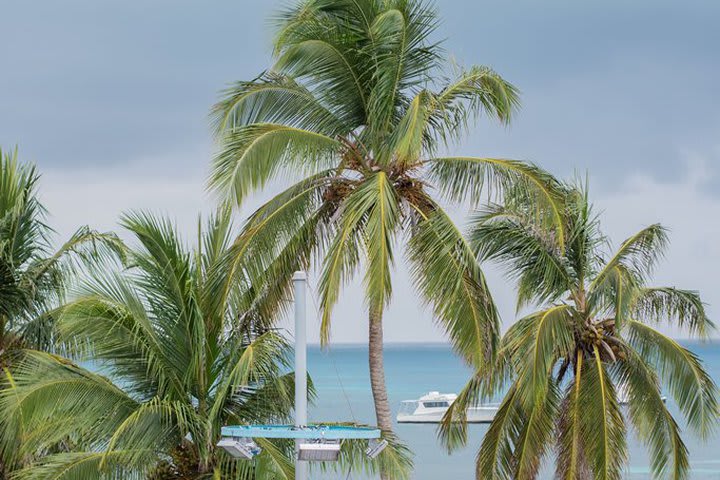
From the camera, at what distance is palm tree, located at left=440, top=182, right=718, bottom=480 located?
18.4m

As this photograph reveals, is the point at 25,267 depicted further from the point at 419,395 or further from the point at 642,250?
the point at 419,395

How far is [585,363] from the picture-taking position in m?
19.0

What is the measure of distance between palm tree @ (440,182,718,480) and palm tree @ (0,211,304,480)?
14.7ft

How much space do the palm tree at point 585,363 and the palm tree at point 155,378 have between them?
449 cm

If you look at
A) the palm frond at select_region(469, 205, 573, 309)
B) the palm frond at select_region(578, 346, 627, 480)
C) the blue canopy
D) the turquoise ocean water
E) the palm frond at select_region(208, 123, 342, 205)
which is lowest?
the turquoise ocean water

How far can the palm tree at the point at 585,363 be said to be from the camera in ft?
60.4

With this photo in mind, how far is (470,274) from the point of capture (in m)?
15.7

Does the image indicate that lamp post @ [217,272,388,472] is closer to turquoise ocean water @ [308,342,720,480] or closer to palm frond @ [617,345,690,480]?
turquoise ocean water @ [308,342,720,480]

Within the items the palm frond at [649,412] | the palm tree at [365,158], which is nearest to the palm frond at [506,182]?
the palm tree at [365,158]

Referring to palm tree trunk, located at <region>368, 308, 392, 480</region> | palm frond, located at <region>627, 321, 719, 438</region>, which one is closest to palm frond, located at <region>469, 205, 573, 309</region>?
palm frond, located at <region>627, 321, 719, 438</region>

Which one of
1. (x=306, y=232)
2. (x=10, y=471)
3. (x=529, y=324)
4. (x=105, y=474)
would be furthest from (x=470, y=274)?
(x=10, y=471)

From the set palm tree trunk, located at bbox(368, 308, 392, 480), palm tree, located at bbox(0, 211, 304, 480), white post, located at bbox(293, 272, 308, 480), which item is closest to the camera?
white post, located at bbox(293, 272, 308, 480)

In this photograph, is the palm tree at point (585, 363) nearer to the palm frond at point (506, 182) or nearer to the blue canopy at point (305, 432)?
the palm frond at point (506, 182)

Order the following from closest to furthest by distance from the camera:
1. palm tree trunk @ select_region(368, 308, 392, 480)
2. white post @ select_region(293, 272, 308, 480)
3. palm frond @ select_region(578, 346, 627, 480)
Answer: white post @ select_region(293, 272, 308, 480) → palm tree trunk @ select_region(368, 308, 392, 480) → palm frond @ select_region(578, 346, 627, 480)
